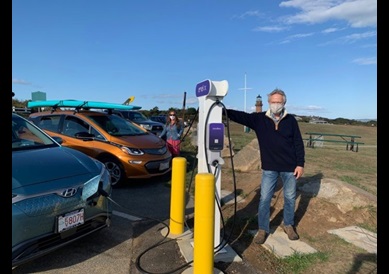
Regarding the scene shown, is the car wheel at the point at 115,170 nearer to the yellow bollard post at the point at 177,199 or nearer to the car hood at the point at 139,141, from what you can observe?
the car hood at the point at 139,141

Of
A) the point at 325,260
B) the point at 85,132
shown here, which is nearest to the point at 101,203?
the point at 325,260

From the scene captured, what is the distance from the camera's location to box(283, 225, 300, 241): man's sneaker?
4.06 meters

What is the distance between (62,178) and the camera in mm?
3201

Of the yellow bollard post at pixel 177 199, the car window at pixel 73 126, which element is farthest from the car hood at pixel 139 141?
the yellow bollard post at pixel 177 199

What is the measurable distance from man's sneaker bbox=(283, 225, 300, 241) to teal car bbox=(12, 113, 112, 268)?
2.33 m

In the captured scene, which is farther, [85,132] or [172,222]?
[85,132]

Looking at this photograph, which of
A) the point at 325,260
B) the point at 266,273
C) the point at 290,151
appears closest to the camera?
the point at 266,273

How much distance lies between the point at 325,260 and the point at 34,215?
3127mm

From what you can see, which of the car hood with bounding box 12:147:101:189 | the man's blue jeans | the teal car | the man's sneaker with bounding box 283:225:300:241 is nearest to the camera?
the teal car

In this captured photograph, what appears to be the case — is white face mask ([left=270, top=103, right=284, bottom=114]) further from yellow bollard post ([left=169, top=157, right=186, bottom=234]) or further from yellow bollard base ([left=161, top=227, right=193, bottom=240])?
yellow bollard base ([left=161, top=227, right=193, bottom=240])

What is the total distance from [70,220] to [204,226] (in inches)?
53.8

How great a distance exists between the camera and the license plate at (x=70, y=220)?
2994 millimetres

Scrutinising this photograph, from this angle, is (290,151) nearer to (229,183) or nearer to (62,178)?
(62,178)

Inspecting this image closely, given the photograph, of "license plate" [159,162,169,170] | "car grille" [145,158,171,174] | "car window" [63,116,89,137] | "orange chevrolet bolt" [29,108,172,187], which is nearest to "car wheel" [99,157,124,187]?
"orange chevrolet bolt" [29,108,172,187]
